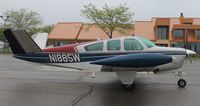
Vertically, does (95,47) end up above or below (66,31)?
above

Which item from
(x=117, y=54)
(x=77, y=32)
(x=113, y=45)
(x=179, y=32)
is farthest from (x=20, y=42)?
(x=77, y=32)

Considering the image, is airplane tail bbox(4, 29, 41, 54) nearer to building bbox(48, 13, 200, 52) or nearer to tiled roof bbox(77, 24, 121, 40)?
building bbox(48, 13, 200, 52)

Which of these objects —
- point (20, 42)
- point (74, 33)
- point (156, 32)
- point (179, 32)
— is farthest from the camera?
point (74, 33)

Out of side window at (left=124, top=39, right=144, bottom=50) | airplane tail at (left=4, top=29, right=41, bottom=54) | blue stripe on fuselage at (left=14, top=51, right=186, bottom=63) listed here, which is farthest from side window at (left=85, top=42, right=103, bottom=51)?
airplane tail at (left=4, top=29, right=41, bottom=54)

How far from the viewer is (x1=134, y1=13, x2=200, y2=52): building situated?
48.6 metres

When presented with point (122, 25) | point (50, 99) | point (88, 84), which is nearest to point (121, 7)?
point (122, 25)

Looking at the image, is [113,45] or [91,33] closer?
[113,45]

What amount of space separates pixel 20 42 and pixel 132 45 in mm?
3684

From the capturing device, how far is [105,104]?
8.48 m

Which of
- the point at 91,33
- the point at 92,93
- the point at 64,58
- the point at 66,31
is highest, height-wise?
the point at 64,58

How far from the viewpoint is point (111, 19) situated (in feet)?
169

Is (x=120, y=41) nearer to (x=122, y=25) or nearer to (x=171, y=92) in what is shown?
(x=171, y=92)

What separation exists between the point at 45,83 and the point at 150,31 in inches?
1552

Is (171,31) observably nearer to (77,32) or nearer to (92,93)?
(77,32)
